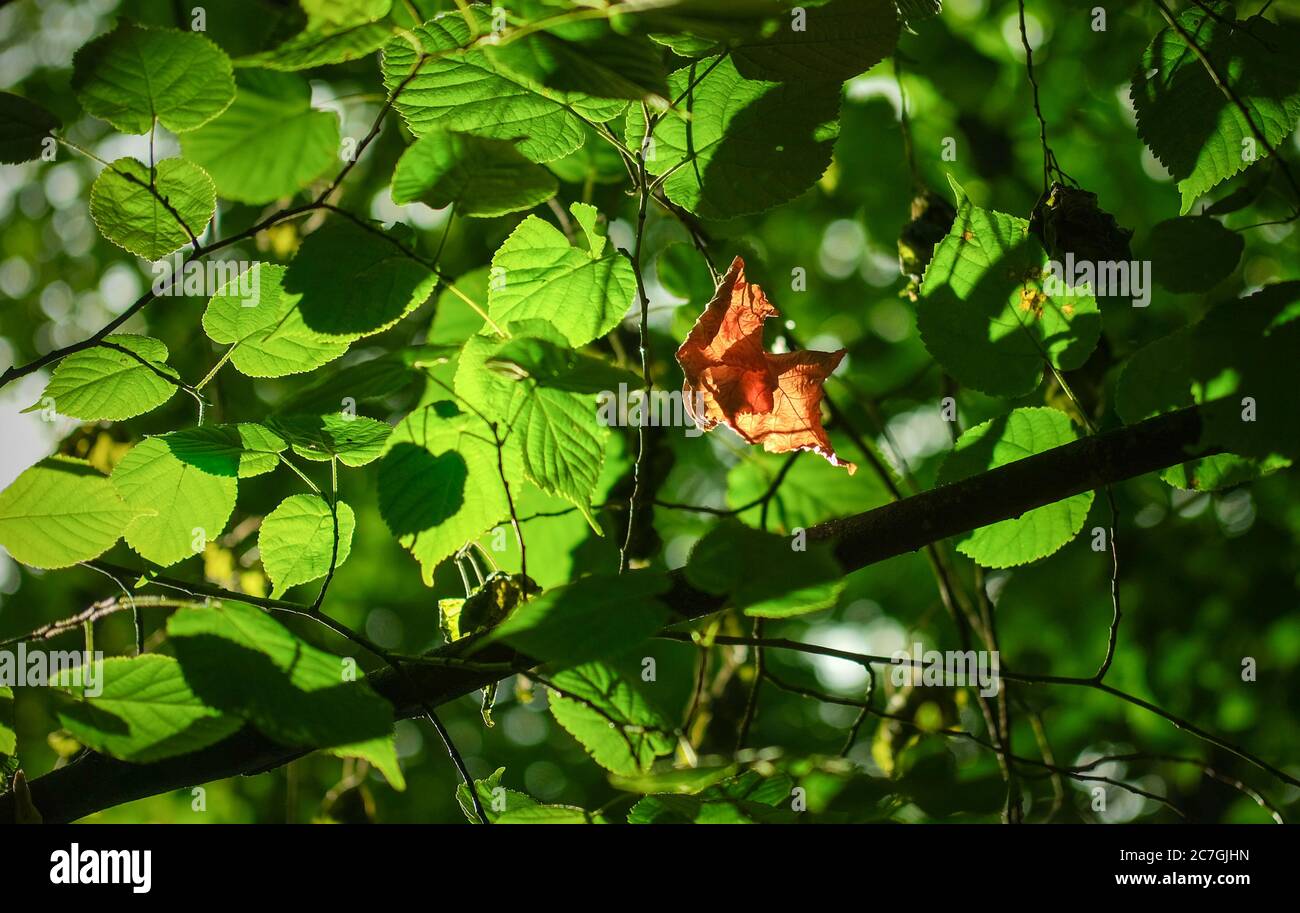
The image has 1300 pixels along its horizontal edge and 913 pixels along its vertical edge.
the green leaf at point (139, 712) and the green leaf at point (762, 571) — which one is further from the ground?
the green leaf at point (762, 571)

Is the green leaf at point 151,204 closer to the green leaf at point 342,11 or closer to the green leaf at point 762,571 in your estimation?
the green leaf at point 342,11

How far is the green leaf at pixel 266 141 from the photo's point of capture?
0.62 meters

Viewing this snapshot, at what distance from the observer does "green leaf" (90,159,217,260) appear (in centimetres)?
64

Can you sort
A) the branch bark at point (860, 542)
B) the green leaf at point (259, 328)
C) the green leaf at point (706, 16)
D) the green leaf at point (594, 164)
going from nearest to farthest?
the green leaf at point (706, 16) → the branch bark at point (860, 542) → the green leaf at point (259, 328) → the green leaf at point (594, 164)

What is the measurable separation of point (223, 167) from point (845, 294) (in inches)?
81.2

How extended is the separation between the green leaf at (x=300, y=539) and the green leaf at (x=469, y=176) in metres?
0.34

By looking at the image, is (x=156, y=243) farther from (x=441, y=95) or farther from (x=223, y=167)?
(x=441, y=95)

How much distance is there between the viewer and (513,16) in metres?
0.54

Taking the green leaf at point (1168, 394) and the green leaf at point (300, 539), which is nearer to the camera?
the green leaf at point (1168, 394)

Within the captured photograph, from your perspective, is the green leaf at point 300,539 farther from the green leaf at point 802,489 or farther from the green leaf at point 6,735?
the green leaf at point 802,489

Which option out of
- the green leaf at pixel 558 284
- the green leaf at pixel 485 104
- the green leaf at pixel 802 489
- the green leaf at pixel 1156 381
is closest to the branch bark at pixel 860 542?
the green leaf at pixel 1156 381

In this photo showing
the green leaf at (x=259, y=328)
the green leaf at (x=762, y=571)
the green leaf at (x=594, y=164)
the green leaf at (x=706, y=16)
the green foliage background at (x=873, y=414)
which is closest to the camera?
the green leaf at (x=706, y=16)

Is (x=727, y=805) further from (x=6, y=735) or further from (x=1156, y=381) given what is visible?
(x=6, y=735)

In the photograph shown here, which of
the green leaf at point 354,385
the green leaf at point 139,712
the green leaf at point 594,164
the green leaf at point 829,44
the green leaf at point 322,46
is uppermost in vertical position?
the green leaf at point 594,164
